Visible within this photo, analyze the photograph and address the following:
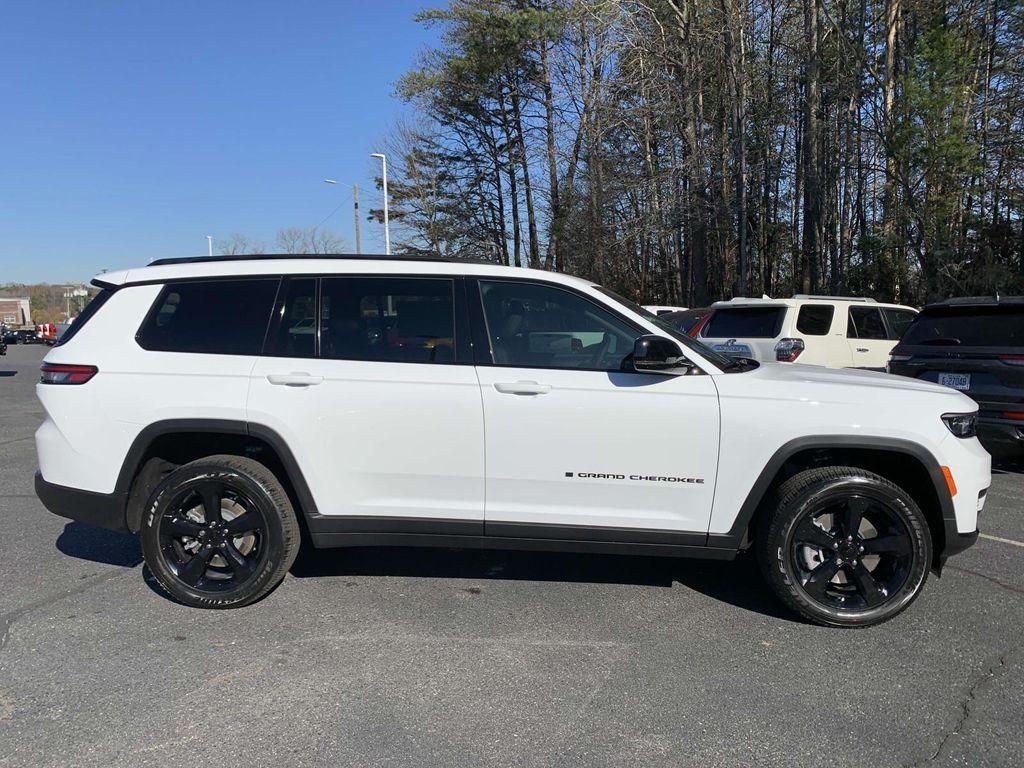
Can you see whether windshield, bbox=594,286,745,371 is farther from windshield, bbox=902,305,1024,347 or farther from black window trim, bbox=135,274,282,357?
windshield, bbox=902,305,1024,347

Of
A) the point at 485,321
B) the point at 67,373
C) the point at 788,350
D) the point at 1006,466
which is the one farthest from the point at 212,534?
the point at 1006,466

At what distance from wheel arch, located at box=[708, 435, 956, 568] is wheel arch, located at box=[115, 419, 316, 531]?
2247 mm

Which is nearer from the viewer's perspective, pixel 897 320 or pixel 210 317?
pixel 210 317

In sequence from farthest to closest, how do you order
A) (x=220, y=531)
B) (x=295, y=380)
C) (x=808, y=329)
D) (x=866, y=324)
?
(x=866, y=324) < (x=808, y=329) < (x=220, y=531) < (x=295, y=380)

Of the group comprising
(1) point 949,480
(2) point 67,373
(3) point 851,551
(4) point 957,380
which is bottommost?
(3) point 851,551

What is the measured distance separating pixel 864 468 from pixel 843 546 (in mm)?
453

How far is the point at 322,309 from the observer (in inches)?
151

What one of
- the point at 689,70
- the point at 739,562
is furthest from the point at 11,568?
the point at 689,70

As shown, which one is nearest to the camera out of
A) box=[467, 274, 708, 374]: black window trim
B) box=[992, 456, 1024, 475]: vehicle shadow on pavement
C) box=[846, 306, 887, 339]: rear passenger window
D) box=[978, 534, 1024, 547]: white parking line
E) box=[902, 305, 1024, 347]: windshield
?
box=[467, 274, 708, 374]: black window trim

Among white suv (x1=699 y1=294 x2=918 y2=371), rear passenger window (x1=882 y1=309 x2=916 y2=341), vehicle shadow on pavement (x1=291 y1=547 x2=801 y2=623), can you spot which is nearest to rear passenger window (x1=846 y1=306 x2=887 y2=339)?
white suv (x1=699 y1=294 x2=918 y2=371)

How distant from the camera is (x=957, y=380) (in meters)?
6.64

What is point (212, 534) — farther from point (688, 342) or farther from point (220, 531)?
point (688, 342)

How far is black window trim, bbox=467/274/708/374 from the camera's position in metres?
3.63

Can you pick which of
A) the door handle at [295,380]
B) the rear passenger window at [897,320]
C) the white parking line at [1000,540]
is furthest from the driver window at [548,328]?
the rear passenger window at [897,320]
